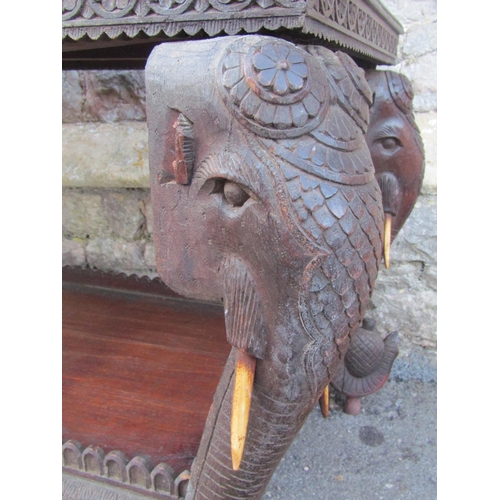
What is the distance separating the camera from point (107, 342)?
1259 mm

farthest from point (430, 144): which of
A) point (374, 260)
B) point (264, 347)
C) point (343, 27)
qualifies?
point (264, 347)

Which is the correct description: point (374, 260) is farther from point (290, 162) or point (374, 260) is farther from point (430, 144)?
point (430, 144)

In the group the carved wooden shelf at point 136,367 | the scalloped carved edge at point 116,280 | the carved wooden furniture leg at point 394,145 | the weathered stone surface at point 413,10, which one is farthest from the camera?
the scalloped carved edge at point 116,280

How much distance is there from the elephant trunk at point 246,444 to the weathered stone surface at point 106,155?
1.04 meters

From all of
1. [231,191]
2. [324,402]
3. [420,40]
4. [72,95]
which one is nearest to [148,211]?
[72,95]

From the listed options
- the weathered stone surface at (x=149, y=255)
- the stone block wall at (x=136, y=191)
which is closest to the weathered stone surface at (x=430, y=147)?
the stone block wall at (x=136, y=191)

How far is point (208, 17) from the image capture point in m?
0.61

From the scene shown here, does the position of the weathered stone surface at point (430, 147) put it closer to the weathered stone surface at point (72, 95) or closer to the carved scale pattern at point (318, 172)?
the carved scale pattern at point (318, 172)

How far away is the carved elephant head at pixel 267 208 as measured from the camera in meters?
0.54

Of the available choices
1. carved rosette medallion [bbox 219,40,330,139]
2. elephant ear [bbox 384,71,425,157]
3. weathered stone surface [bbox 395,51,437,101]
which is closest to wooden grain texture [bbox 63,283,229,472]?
carved rosette medallion [bbox 219,40,330,139]

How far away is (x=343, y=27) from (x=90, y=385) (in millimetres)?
887

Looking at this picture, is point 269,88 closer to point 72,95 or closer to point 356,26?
point 356,26

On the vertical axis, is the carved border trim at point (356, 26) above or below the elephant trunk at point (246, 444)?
above

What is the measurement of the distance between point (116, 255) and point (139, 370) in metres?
0.74
